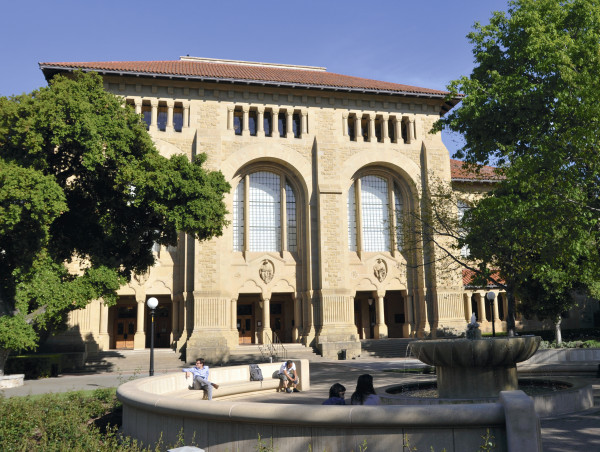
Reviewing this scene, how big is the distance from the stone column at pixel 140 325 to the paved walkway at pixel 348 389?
199 inches

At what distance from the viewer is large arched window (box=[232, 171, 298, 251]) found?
35125 mm

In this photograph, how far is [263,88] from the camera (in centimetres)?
3541

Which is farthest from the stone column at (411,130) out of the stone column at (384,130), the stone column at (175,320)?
the stone column at (175,320)

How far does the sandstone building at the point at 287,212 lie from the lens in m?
32.8

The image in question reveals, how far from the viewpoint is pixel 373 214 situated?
37562 millimetres

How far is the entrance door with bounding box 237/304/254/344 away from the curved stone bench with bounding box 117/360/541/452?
30.6 metres

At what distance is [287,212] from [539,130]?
18993 mm

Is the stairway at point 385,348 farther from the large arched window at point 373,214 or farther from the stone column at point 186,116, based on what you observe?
the stone column at point 186,116

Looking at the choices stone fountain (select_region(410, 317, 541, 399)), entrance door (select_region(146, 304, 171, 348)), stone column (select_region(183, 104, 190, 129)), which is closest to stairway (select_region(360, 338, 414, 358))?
entrance door (select_region(146, 304, 171, 348))

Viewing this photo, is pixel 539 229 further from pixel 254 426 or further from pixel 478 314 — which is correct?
pixel 478 314

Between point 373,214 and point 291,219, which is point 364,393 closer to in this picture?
point 291,219

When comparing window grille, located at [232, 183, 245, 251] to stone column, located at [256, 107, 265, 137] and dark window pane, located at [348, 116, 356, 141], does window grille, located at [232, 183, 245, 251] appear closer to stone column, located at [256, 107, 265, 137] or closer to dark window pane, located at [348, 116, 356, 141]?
stone column, located at [256, 107, 265, 137]

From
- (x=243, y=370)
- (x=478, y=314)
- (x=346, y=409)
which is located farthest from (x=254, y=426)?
(x=478, y=314)

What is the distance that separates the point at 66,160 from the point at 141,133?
343cm
